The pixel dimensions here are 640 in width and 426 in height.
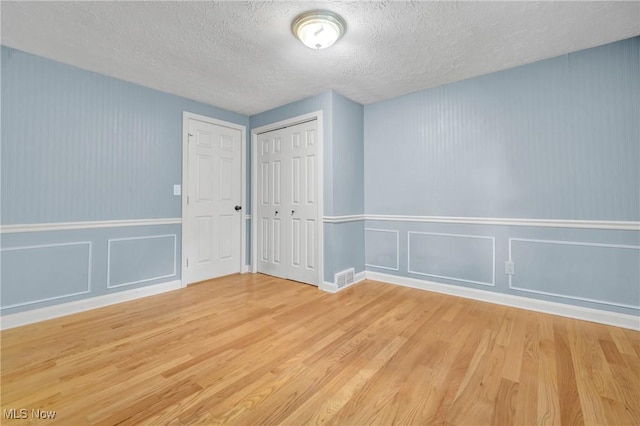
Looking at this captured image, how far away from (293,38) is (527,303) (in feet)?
11.0

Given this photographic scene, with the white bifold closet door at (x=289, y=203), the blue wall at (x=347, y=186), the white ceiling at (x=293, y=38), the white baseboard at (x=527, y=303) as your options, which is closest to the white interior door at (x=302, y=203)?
the white bifold closet door at (x=289, y=203)

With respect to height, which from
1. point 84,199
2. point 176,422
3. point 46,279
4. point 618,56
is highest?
point 618,56

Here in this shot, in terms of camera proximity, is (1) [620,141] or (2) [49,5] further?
(1) [620,141]

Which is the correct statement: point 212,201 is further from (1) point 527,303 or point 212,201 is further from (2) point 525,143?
(1) point 527,303

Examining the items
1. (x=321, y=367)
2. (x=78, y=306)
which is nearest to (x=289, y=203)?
(x=321, y=367)

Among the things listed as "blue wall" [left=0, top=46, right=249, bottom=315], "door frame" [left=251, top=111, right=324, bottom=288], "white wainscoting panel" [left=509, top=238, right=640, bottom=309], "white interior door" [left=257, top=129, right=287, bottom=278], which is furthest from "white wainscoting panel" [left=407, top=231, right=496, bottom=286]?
"blue wall" [left=0, top=46, right=249, bottom=315]

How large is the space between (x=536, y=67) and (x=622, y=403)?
2.83m

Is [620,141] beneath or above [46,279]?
above

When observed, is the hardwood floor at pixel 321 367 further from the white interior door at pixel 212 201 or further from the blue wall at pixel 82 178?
the white interior door at pixel 212 201

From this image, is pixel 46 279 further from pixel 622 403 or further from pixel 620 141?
pixel 620 141

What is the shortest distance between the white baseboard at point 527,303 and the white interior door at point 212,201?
2348mm

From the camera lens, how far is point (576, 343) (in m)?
2.09

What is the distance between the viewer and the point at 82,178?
9.15ft

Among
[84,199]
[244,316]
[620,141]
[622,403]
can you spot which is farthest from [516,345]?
[84,199]
